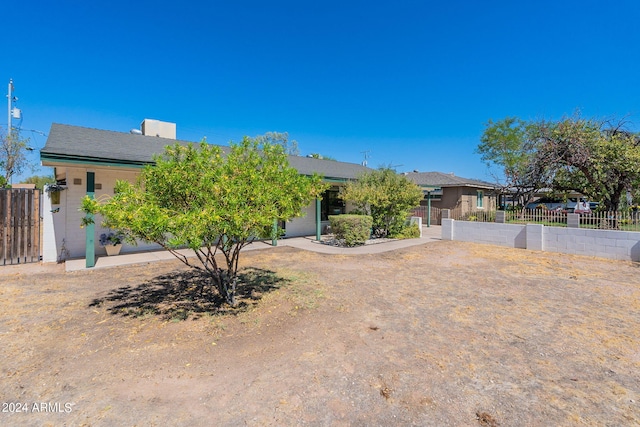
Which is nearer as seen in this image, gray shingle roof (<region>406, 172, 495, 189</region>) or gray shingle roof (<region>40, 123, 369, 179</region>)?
gray shingle roof (<region>40, 123, 369, 179</region>)

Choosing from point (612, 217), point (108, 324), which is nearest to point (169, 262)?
point (108, 324)

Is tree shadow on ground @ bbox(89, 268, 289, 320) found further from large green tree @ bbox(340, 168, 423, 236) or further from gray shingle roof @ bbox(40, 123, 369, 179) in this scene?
large green tree @ bbox(340, 168, 423, 236)

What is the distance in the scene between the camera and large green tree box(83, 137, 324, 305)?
3.54 m

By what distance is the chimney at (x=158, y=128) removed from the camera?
13185 mm

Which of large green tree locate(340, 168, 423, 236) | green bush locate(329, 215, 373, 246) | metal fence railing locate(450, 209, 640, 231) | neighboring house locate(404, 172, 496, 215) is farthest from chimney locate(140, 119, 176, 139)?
neighboring house locate(404, 172, 496, 215)

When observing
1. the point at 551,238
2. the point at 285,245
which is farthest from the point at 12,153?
the point at 551,238

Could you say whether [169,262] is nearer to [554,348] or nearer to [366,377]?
[366,377]

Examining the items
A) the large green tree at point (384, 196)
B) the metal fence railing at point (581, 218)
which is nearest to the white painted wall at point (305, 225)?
the large green tree at point (384, 196)

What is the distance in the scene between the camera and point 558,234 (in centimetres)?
1030

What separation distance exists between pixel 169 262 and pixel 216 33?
36.9ft

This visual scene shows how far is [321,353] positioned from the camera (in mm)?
→ 3457

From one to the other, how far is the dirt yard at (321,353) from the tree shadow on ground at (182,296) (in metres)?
0.05

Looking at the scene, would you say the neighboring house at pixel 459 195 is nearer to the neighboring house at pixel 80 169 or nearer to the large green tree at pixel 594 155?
the large green tree at pixel 594 155

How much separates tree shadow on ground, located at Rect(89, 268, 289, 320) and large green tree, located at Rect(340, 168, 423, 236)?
6325 millimetres
